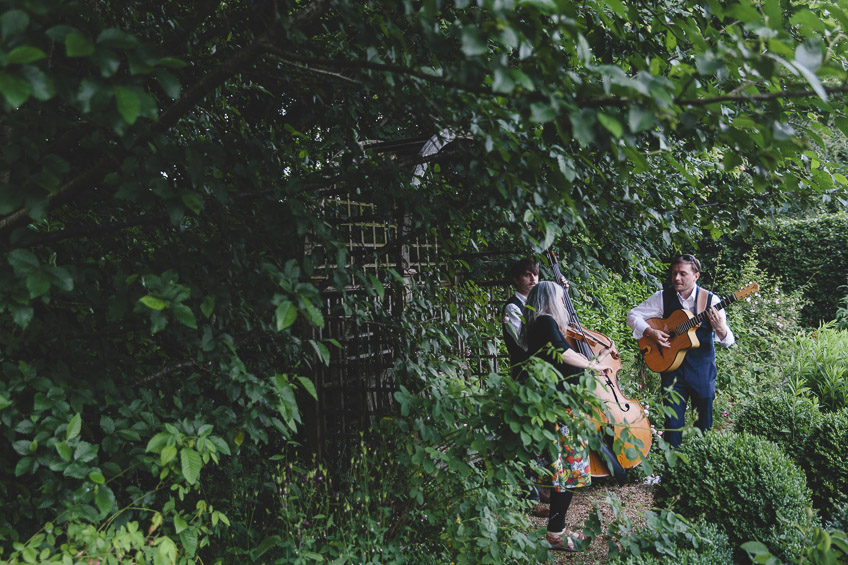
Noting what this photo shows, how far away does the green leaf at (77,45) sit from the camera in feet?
3.75

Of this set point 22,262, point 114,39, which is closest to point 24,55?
point 114,39

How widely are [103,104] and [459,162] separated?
6.30 ft

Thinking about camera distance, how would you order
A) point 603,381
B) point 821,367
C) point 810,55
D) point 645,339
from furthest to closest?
point 821,367 → point 645,339 → point 603,381 → point 810,55

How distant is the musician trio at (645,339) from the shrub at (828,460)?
80 cm

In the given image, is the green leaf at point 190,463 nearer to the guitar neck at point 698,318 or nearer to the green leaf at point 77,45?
the green leaf at point 77,45

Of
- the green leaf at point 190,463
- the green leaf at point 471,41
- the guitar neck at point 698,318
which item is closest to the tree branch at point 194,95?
the green leaf at point 471,41

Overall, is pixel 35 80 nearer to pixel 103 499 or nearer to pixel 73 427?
pixel 73 427

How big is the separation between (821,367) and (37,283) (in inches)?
273

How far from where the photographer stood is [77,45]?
1158 millimetres

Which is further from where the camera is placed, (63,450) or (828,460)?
(828,460)

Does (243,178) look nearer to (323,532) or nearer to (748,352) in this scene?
(323,532)

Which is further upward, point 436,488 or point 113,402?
point 113,402

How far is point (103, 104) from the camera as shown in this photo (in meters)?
1.22

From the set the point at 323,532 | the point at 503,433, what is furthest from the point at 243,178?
the point at 323,532
